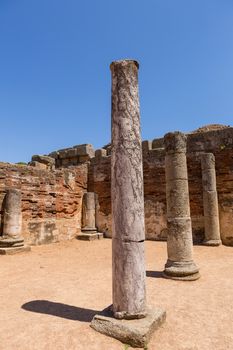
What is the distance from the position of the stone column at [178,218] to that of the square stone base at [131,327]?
2732mm

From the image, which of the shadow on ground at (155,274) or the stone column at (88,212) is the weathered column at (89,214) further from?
the shadow on ground at (155,274)

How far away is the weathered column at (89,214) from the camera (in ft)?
42.1

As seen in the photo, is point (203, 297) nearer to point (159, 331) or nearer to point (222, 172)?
point (159, 331)

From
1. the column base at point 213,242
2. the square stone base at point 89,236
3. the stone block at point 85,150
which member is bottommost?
the column base at point 213,242

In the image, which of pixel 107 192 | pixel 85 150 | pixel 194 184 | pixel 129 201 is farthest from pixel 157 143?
pixel 129 201

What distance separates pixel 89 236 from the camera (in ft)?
39.6

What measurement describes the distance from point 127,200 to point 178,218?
3534 mm

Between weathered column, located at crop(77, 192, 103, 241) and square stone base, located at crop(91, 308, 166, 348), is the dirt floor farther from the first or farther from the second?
weathered column, located at crop(77, 192, 103, 241)

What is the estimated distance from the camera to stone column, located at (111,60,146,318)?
369 cm

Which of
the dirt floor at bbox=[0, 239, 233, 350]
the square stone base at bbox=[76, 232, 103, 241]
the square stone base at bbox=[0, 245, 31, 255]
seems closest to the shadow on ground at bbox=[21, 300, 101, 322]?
the dirt floor at bbox=[0, 239, 233, 350]

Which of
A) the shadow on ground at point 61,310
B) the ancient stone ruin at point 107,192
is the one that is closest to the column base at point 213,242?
the ancient stone ruin at point 107,192

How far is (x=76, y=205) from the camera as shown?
13078mm

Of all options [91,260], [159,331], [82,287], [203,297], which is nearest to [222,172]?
[91,260]

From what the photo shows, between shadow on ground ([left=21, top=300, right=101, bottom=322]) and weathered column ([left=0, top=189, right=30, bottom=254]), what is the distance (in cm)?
500
